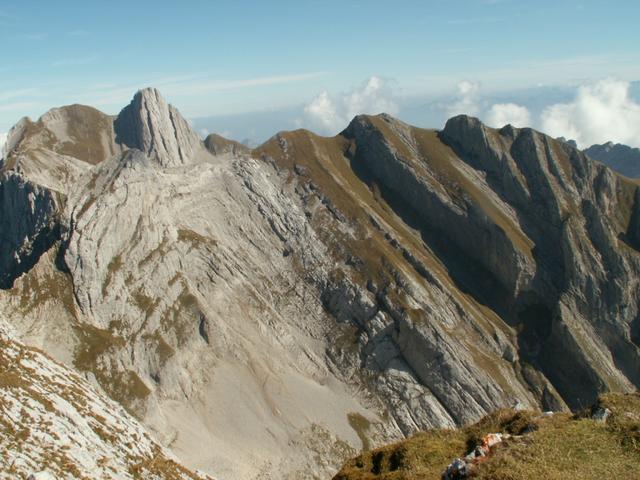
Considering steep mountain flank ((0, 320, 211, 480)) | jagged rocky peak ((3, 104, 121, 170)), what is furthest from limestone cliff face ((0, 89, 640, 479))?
jagged rocky peak ((3, 104, 121, 170))

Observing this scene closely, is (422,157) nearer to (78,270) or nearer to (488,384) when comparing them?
(488,384)

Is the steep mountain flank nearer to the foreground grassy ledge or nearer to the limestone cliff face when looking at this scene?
the foreground grassy ledge

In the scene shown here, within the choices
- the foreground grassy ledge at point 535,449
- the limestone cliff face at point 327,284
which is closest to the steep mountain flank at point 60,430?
the foreground grassy ledge at point 535,449

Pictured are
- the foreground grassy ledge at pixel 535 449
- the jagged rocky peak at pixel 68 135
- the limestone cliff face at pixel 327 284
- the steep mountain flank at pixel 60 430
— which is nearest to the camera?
the foreground grassy ledge at pixel 535 449

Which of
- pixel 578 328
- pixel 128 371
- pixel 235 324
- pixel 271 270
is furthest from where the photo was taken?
pixel 578 328

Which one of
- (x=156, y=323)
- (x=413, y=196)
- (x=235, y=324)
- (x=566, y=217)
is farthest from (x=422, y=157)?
(x=156, y=323)

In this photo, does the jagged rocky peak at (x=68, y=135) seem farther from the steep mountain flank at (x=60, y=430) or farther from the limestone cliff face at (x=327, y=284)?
the steep mountain flank at (x=60, y=430)
